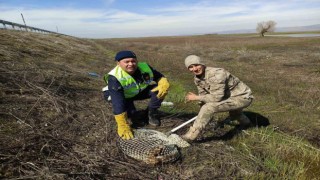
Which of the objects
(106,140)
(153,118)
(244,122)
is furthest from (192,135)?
(244,122)

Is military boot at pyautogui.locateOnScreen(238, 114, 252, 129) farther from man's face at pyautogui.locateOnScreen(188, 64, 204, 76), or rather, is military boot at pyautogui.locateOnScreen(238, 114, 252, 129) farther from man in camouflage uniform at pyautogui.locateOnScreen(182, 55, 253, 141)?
man's face at pyautogui.locateOnScreen(188, 64, 204, 76)

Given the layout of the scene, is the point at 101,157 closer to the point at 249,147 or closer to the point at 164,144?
the point at 164,144

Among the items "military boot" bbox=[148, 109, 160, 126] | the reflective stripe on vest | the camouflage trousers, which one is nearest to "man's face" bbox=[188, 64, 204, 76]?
the camouflage trousers

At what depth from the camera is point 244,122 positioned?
5.43 m

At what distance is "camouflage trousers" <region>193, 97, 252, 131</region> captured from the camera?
455 cm

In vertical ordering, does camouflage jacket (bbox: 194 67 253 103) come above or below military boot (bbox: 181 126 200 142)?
above

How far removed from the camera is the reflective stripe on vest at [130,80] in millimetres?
4703

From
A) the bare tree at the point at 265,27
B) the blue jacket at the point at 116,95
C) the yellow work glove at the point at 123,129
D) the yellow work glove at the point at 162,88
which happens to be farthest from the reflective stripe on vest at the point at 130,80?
the bare tree at the point at 265,27

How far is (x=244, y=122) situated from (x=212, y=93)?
115 centimetres

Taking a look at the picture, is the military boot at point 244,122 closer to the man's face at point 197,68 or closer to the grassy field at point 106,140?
the grassy field at point 106,140

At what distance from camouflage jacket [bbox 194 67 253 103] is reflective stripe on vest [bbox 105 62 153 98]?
0.82 meters

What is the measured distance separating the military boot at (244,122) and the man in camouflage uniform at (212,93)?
1.22ft

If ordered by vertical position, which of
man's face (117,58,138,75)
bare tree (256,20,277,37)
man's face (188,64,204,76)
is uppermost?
man's face (117,58,138,75)

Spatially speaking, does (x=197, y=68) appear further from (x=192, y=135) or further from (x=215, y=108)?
(x=192, y=135)
